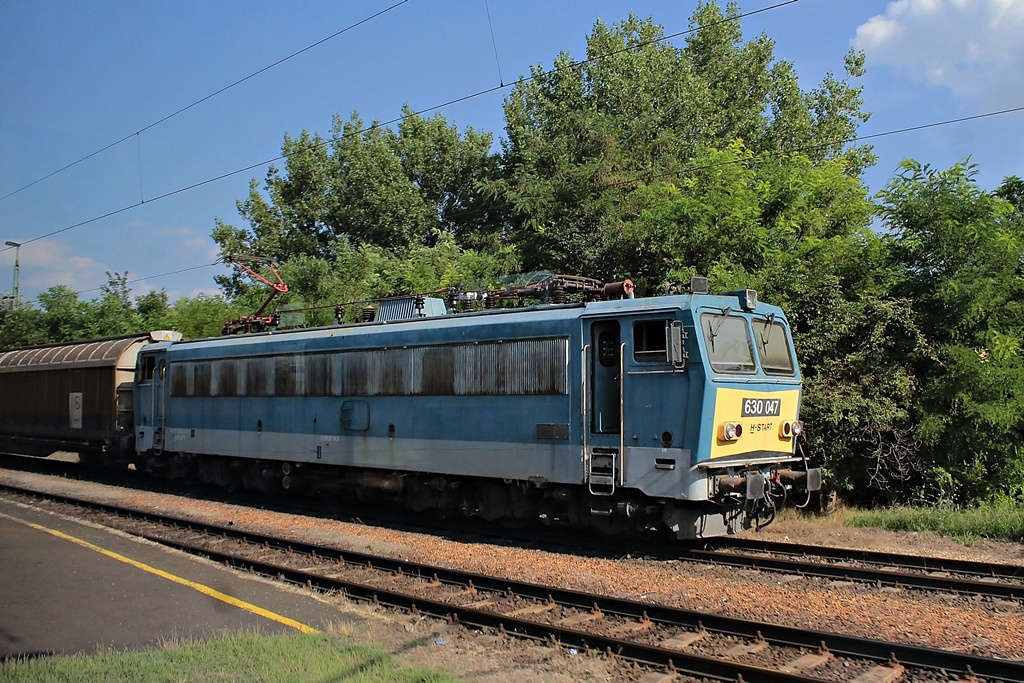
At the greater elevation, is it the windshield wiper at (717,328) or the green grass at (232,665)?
the windshield wiper at (717,328)

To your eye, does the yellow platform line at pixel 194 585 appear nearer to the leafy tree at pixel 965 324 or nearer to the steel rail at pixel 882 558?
the steel rail at pixel 882 558

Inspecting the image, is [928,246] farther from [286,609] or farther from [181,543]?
[181,543]

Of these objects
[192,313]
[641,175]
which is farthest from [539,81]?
[192,313]

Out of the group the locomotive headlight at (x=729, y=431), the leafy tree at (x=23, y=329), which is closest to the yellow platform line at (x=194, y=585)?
the locomotive headlight at (x=729, y=431)

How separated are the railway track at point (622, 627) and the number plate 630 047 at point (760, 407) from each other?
3556 millimetres

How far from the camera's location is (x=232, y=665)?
6.70 metres

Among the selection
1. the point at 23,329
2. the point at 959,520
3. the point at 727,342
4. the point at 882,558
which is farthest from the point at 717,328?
the point at 23,329

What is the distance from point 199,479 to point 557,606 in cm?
1377

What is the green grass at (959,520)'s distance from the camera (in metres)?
11.6

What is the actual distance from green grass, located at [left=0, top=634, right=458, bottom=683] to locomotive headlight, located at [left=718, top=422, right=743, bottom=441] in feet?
17.0

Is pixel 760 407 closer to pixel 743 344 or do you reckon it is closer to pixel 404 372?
pixel 743 344

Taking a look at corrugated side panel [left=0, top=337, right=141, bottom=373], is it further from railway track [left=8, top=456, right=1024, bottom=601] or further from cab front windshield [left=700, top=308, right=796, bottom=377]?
cab front windshield [left=700, top=308, right=796, bottom=377]

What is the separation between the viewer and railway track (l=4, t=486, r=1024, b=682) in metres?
6.62

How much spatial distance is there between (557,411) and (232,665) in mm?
5971
